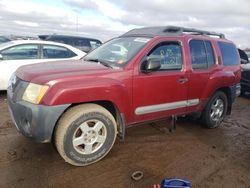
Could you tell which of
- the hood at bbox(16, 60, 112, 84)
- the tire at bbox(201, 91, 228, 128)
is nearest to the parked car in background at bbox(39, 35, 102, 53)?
the tire at bbox(201, 91, 228, 128)

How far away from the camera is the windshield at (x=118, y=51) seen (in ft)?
13.5

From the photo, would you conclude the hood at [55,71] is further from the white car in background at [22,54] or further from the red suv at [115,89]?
the white car in background at [22,54]

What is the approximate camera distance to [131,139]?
4.70 meters

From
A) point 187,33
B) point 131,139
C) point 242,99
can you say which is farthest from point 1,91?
point 242,99

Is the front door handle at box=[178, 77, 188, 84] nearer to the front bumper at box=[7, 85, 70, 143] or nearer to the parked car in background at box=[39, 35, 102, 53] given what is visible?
the front bumper at box=[7, 85, 70, 143]

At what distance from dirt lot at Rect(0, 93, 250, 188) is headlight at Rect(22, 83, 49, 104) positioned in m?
0.87

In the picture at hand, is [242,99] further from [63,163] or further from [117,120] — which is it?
[63,163]

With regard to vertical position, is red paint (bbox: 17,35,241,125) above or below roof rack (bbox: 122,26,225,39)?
below

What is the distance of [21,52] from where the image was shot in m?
7.43

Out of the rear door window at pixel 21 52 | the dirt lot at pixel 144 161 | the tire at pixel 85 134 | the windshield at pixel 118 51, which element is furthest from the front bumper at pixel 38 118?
the rear door window at pixel 21 52

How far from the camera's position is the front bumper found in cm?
329

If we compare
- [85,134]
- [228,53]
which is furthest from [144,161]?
[228,53]

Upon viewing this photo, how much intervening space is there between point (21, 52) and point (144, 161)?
16.6ft

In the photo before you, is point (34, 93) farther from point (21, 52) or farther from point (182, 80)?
point (21, 52)
